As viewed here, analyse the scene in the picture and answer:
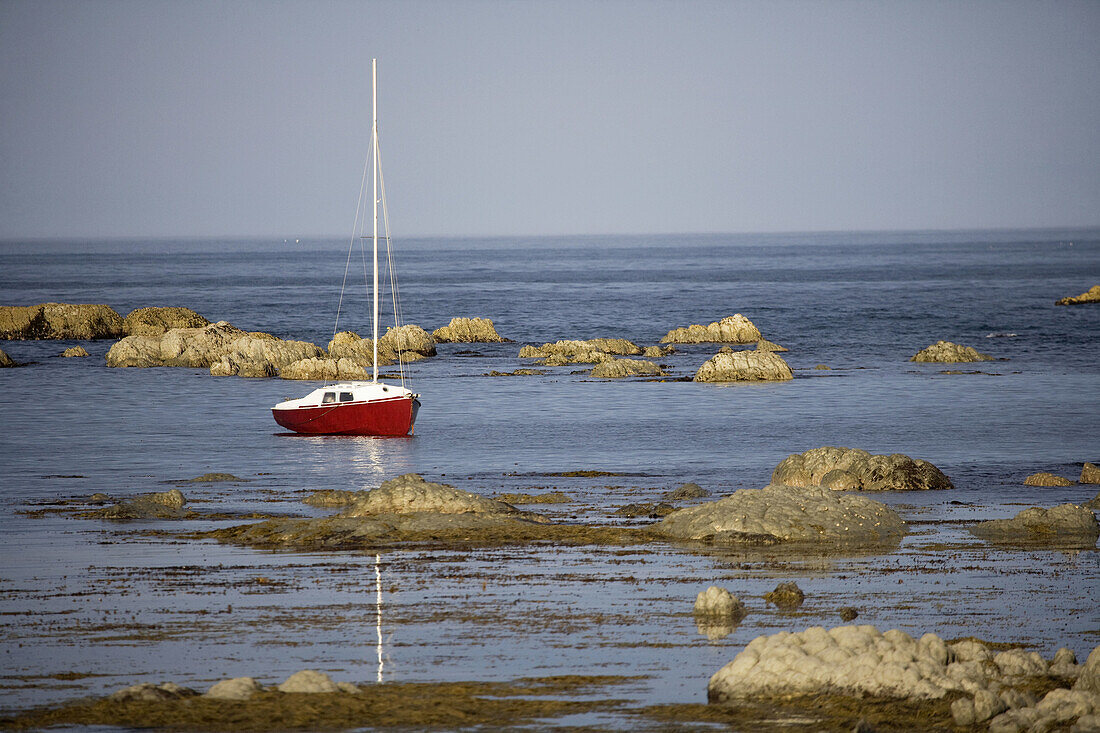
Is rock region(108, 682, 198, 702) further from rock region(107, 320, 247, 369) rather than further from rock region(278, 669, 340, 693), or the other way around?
rock region(107, 320, 247, 369)

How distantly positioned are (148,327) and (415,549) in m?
62.0

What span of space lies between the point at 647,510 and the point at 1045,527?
24.8 ft

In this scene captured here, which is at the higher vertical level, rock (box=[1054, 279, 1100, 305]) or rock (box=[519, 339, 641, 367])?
rock (box=[1054, 279, 1100, 305])

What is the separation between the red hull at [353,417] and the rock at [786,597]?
24871mm

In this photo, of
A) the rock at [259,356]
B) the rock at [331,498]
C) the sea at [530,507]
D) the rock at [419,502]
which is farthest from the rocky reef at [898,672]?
the rock at [259,356]

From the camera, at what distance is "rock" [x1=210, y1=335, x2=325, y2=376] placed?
62750 mm

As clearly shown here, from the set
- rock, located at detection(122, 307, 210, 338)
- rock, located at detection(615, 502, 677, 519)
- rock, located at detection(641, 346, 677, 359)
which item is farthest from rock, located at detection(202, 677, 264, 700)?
rock, located at detection(122, 307, 210, 338)

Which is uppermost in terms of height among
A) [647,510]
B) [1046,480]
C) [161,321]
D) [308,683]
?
[308,683]

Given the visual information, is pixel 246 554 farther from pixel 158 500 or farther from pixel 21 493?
pixel 21 493

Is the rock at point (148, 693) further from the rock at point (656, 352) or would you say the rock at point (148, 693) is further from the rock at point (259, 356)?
the rock at point (656, 352)

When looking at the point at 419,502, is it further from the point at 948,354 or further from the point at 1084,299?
the point at 1084,299

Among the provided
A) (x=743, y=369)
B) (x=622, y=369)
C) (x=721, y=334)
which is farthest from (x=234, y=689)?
(x=721, y=334)

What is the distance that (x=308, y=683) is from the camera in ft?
45.4

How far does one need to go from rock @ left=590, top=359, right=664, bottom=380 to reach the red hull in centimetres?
1921
